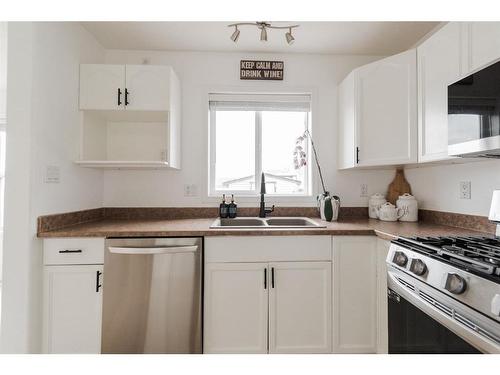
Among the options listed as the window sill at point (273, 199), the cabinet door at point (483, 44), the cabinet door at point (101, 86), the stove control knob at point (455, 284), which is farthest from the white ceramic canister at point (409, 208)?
the cabinet door at point (101, 86)

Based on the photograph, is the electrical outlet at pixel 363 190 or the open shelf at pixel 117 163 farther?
the electrical outlet at pixel 363 190

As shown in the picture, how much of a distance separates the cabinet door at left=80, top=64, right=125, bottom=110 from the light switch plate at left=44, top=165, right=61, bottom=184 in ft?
1.67

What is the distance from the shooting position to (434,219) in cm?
199

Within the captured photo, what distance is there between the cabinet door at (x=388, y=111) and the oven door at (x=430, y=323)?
33.9 inches

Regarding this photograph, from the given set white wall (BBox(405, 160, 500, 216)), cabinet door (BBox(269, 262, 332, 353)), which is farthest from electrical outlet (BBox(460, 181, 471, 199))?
cabinet door (BBox(269, 262, 332, 353))

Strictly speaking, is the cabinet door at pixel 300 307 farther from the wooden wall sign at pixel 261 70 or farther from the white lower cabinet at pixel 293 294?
the wooden wall sign at pixel 261 70

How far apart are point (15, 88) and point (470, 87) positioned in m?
2.30

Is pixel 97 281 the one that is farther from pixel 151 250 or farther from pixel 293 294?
pixel 293 294

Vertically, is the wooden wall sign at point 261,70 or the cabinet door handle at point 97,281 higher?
the wooden wall sign at point 261,70

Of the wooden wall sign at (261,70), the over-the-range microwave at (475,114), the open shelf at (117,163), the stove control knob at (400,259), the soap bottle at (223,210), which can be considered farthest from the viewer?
the wooden wall sign at (261,70)

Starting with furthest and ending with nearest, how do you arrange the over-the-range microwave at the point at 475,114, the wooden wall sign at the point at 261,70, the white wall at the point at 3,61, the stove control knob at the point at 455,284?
the wooden wall sign at the point at 261,70
the white wall at the point at 3,61
the over-the-range microwave at the point at 475,114
the stove control knob at the point at 455,284

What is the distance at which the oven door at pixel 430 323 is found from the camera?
0.88 meters

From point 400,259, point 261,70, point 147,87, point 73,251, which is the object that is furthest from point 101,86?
point 400,259

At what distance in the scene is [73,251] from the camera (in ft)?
5.21
